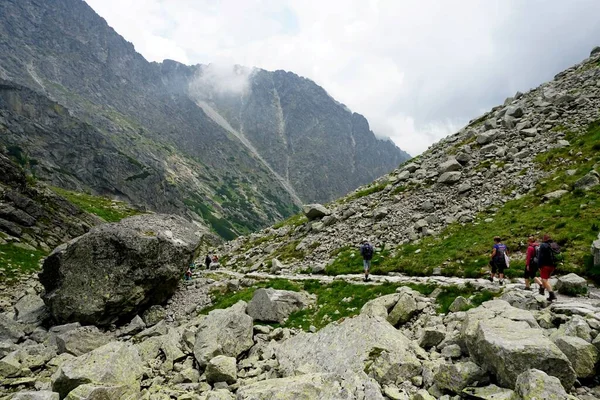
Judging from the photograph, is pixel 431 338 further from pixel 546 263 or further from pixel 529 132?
pixel 529 132

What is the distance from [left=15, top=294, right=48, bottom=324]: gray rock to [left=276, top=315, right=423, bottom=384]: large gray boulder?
24411 mm

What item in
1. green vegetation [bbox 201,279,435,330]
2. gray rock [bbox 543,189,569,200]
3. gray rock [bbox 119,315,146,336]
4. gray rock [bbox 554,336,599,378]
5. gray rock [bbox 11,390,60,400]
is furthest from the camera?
gray rock [bbox 543,189,569,200]

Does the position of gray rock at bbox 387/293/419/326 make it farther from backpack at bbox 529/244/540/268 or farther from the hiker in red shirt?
backpack at bbox 529/244/540/268

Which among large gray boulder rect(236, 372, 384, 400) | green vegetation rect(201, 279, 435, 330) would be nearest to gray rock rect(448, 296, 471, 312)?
green vegetation rect(201, 279, 435, 330)

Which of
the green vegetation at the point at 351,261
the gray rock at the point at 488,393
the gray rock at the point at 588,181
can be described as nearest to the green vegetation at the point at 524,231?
the green vegetation at the point at 351,261

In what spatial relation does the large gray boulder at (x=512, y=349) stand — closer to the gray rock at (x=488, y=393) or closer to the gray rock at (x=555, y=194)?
the gray rock at (x=488, y=393)

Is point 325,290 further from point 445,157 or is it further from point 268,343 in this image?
point 445,157

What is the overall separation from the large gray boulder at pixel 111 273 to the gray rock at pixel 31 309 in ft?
6.12

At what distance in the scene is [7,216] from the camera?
49375 mm

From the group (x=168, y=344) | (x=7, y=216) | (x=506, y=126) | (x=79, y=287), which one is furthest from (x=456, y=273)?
(x=7, y=216)

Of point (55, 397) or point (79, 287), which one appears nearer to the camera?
point (55, 397)

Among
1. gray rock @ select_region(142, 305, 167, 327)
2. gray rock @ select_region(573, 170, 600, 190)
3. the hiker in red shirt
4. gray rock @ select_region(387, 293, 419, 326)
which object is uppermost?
gray rock @ select_region(573, 170, 600, 190)

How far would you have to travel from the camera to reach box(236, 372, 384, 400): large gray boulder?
10367mm

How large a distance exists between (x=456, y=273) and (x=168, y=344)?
19.6 meters
